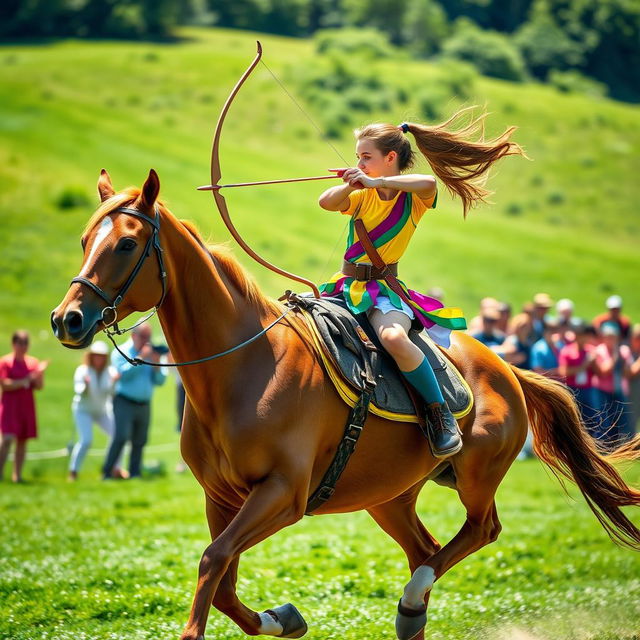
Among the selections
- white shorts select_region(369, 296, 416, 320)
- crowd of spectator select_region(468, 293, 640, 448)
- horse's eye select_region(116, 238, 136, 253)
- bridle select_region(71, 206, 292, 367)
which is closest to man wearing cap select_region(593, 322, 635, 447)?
crowd of spectator select_region(468, 293, 640, 448)

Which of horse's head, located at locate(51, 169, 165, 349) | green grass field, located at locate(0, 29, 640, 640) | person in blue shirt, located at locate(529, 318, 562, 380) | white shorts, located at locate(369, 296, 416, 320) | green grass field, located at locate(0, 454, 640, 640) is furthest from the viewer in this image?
Result: person in blue shirt, located at locate(529, 318, 562, 380)

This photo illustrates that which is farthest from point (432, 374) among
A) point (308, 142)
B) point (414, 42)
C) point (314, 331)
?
point (414, 42)

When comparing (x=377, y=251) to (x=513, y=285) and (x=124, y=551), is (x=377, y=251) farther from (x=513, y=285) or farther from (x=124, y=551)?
(x=513, y=285)

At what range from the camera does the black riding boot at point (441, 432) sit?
606 centimetres

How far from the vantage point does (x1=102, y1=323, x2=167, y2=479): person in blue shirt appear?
14406 millimetres

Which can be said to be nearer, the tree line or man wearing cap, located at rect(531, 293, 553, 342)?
man wearing cap, located at rect(531, 293, 553, 342)

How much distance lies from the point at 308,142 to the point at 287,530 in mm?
43804

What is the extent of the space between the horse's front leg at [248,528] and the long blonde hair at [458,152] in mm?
2130

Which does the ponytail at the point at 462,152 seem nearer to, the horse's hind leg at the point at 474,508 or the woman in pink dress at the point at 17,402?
the horse's hind leg at the point at 474,508

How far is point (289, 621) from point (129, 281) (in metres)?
2.30

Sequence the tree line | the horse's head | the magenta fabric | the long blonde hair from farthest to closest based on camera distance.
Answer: the tree line < the magenta fabric < the long blonde hair < the horse's head

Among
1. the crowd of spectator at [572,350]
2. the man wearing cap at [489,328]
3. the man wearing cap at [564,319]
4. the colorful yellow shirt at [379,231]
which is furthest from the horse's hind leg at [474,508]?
the man wearing cap at [564,319]

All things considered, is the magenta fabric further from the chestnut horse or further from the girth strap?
the girth strap

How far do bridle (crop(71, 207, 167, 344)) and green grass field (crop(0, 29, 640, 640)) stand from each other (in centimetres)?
210
